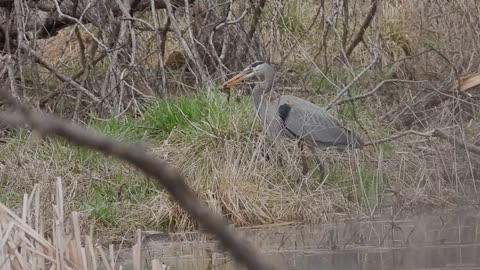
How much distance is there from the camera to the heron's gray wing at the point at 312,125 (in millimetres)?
7898

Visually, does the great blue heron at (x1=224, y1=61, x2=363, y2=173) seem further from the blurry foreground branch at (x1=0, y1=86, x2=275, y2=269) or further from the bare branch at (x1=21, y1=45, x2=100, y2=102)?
the blurry foreground branch at (x1=0, y1=86, x2=275, y2=269)

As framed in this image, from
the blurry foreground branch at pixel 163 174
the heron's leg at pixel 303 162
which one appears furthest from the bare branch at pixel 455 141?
the blurry foreground branch at pixel 163 174

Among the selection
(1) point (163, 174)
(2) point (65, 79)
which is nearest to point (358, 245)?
(2) point (65, 79)

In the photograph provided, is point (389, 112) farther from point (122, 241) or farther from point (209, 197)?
point (122, 241)

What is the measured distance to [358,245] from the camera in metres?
6.35

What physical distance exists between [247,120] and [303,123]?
0.43 m

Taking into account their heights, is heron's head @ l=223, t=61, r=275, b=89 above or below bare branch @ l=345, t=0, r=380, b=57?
below

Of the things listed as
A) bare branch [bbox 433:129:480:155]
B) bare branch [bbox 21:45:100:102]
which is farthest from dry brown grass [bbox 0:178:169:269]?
bare branch [bbox 21:45:100:102]

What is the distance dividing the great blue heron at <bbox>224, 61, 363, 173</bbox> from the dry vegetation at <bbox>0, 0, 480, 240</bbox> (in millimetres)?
109

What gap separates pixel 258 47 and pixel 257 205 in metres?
2.64

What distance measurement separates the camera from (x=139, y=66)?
9.18 meters

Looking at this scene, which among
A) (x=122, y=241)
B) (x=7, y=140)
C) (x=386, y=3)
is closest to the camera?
(x=122, y=241)

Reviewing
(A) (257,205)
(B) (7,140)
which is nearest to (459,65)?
(A) (257,205)

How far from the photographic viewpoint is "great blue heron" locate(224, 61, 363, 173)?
792cm
